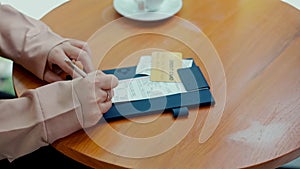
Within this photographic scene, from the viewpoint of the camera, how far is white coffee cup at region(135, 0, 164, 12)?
1.14m

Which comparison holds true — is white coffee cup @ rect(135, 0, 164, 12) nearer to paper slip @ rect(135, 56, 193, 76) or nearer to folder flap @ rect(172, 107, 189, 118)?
paper slip @ rect(135, 56, 193, 76)

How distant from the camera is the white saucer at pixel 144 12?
1141 mm

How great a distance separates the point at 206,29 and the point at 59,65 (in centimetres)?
42

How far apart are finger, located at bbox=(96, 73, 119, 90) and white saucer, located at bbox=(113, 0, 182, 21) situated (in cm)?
34

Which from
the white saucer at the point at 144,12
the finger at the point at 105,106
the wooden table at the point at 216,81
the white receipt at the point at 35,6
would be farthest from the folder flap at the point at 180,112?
the white receipt at the point at 35,6

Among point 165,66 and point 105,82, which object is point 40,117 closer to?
point 105,82

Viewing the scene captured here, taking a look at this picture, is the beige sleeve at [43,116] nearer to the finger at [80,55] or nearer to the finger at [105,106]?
the finger at [105,106]

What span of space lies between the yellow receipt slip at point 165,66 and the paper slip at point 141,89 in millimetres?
20

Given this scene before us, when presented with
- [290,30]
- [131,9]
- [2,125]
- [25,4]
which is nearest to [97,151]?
[2,125]

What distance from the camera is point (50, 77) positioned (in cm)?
93

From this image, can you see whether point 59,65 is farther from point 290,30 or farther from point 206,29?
point 290,30

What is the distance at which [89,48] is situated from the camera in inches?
39.9

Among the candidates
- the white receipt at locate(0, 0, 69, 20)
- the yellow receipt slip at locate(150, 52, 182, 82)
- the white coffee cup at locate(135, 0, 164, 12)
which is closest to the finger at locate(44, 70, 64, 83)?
the yellow receipt slip at locate(150, 52, 182, 82)

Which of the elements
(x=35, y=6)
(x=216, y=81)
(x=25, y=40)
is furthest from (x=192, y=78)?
(x=35, y=6)
